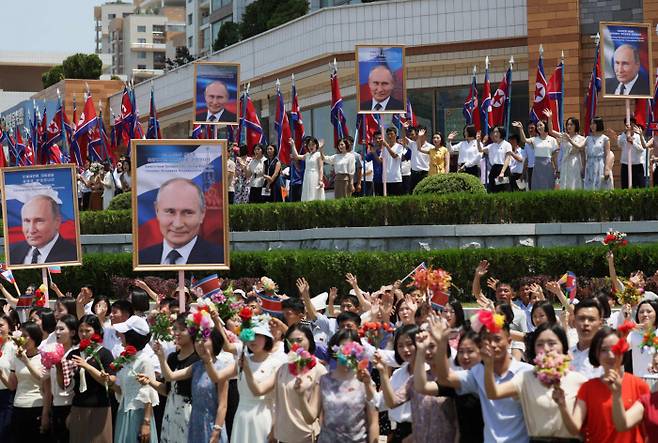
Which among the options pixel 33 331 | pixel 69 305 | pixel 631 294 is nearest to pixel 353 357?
pixel 631 294

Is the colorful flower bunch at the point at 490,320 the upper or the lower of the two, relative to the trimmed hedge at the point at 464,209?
lower

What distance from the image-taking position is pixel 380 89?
Result: 853 inches

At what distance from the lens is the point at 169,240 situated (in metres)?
12.9

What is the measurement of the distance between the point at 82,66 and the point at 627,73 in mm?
50491

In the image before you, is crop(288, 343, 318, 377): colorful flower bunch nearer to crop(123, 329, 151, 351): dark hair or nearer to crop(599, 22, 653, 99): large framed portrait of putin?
crop(123, 329, 151, 351): dark hair

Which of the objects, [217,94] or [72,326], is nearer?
[72,326]

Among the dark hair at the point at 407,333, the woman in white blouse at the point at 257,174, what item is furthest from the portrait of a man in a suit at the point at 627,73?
the dark hair at the point at 407,333

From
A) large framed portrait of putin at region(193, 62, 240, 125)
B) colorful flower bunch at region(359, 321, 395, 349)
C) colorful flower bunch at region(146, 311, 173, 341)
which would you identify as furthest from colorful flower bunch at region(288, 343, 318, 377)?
large framed portrait of putin at region(193, 62, 240, 125)

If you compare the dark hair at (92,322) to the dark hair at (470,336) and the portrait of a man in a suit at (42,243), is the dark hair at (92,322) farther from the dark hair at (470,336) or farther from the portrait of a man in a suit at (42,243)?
the portrait of a man in a suit at (42,243)

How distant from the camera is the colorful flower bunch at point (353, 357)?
8.56m

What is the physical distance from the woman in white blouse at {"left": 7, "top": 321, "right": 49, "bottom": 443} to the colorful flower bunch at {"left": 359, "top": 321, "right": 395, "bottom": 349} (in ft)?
9.71

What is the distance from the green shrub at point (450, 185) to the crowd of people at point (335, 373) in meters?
7.00

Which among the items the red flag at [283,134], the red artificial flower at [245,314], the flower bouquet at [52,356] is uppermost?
the red flag at [283,134]

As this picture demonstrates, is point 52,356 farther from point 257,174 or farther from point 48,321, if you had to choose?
point 257,174
